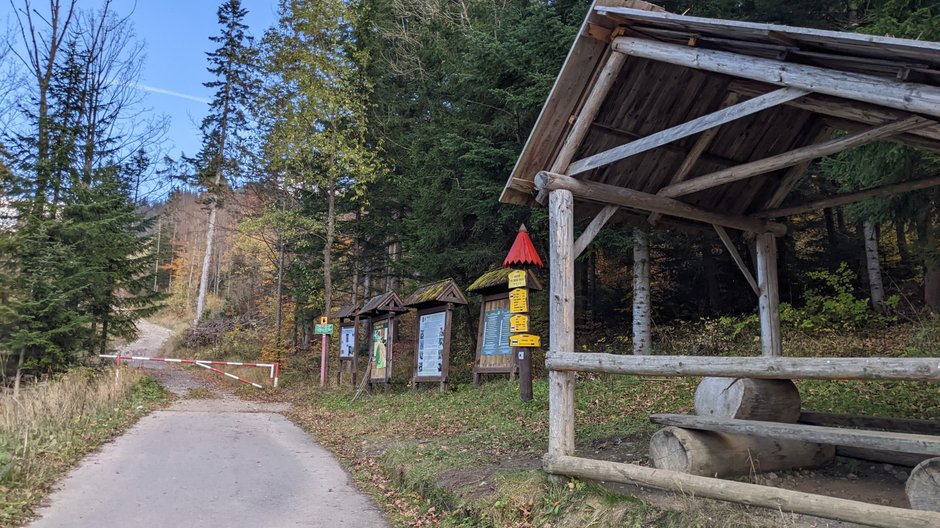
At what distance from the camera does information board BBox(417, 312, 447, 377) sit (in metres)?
14.1

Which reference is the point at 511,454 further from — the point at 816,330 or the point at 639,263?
the point at 816,330

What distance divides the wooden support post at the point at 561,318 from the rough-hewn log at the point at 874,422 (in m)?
3.06

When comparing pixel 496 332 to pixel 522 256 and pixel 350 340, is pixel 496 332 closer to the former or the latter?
pixel 522 256

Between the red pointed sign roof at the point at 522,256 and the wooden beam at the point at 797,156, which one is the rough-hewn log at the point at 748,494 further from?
the red pointed sign roof at the point at 522,256

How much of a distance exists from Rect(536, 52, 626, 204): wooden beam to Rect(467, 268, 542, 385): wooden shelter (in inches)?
226

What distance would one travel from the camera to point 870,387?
9.16 meters

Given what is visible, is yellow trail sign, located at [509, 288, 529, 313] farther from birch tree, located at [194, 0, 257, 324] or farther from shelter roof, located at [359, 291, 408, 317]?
birch tree, located at [194, 0, 257, 324]

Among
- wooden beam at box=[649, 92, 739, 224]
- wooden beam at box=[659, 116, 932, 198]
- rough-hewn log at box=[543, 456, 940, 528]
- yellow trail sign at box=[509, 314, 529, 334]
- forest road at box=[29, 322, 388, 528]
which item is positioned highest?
wooden beam at box=[649, 92, 739, 224]

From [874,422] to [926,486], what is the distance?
107 inches

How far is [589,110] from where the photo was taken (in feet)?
20.9

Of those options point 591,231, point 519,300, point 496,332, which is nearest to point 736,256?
point 591,231

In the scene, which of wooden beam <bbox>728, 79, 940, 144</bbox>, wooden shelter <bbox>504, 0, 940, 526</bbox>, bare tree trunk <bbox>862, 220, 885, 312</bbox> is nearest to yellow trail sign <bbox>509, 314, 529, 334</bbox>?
wooden shelter <bbox>504, 0, 940, 526</bbox>

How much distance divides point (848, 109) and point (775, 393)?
9.34 feet

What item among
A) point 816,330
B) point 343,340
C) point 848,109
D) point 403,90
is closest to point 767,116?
point 848,109
